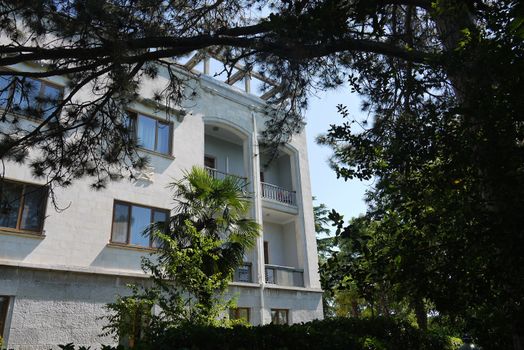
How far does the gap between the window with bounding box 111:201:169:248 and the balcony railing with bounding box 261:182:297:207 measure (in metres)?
6.17

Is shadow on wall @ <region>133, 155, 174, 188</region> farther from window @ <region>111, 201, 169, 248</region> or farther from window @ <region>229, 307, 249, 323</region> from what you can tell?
window @ <region>229, 307, 249, 323</region>

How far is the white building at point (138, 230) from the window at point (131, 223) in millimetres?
34

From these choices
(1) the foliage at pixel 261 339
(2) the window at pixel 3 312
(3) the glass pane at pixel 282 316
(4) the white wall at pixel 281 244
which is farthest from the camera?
(4) the white wall at pixel 281 244

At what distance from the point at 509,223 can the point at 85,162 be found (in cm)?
660

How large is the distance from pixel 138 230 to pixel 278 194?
7708 millimetres

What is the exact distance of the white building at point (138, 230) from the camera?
1155cm

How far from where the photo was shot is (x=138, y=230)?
1469cm

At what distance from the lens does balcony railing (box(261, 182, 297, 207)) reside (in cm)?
2006

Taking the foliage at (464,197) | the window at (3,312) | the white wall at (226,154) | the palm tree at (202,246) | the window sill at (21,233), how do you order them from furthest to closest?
the white wall at (226,154) < the window sill at (21,233) < the window at (3,312) < the palm tree at (202,246) < the foliage at (464,197)

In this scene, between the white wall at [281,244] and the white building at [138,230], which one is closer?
the white building at [138,230]

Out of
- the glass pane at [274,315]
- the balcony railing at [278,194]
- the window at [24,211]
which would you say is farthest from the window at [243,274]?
the window at [24,211]

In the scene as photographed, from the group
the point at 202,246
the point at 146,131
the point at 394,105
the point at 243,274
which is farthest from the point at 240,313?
the point at 394,105

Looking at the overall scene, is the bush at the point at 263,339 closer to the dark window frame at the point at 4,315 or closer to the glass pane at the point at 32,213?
the dark window frame at the point at 4,315

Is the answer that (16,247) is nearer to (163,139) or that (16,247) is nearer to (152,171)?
(152,171)
